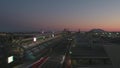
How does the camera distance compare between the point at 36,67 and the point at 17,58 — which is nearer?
the point at 36,67

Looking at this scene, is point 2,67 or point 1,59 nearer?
point 2,67

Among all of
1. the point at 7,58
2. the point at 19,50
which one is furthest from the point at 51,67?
the point at 19,50

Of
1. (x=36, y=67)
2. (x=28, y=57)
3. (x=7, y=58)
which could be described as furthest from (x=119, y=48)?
(x=28, y=57)

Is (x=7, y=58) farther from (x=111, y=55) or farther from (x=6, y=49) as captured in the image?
(x=111, y=55)

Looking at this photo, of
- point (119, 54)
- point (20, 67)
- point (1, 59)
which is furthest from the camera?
point (1, 59)

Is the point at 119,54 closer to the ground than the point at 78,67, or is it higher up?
higher up

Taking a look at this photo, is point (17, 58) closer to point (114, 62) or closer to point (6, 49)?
point (6, 49)

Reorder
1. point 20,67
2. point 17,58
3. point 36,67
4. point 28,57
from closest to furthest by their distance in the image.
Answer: point 36,67
point 20,67
point 17,58
point 28,57

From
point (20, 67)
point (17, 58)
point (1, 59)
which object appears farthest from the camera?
point (17, 58)

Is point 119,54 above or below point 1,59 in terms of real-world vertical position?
above
